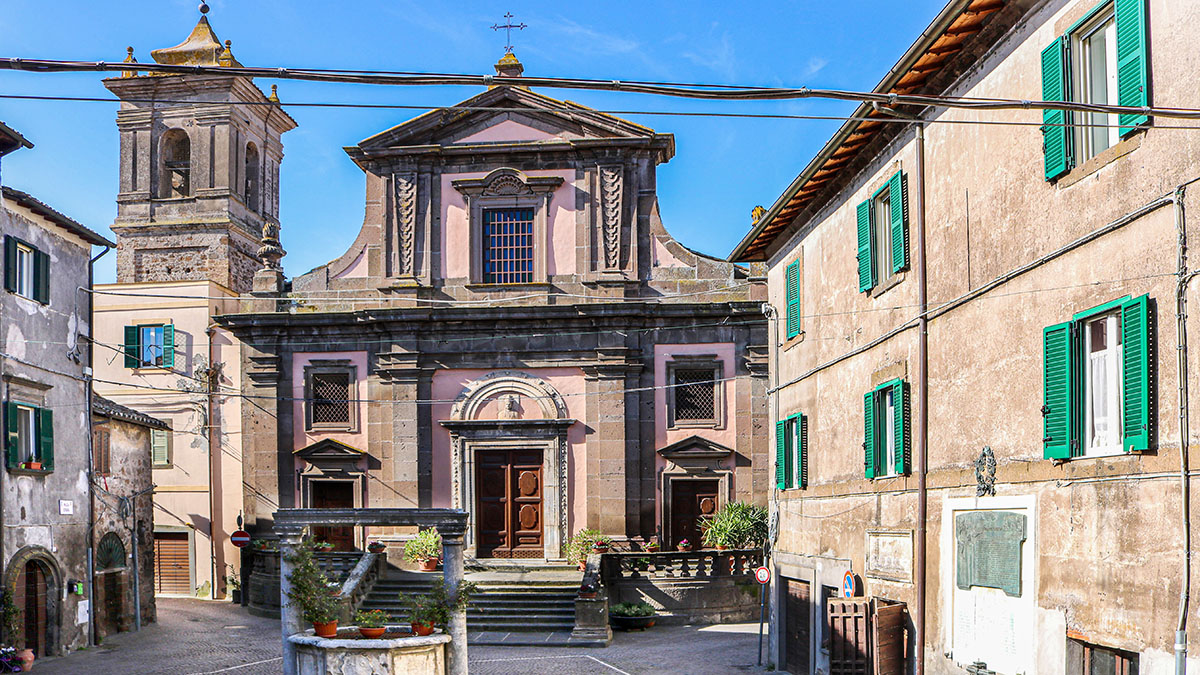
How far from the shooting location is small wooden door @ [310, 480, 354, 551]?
107 feet

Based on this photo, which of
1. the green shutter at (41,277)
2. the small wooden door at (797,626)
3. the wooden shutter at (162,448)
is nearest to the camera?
the small wooden door at (797,626)

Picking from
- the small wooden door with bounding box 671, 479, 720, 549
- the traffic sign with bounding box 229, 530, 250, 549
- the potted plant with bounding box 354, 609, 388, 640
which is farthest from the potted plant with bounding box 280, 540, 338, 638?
the small wooden door with bounding box 671, 479, 720, 549

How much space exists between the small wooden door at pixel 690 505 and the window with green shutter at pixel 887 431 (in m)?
14.2

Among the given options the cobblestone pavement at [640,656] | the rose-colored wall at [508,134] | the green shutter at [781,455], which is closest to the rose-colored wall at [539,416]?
the cobblestone pavement at [640,656]

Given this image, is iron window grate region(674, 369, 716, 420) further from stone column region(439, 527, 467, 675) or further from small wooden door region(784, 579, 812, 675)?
stone column region(439, 527, 467, 675)

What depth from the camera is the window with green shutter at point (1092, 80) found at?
10352 millimetres

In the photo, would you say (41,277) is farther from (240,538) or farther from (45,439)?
(240,538)

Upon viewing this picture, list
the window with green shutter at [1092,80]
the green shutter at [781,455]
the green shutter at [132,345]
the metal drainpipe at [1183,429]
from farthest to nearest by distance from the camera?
the green shutter at [132,345] < the green shutter at [781,455] < the window with green shutter at [1092,80] < the metal drainpipe at [1183,429]

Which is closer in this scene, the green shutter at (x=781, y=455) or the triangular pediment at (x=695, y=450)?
the green shutter at (x=781, y=455)

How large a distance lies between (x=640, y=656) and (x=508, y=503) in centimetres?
917

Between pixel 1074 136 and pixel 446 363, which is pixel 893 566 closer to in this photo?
pixel 1074 136

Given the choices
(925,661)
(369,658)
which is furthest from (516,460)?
(925,661)

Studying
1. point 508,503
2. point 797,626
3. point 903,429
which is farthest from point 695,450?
point 903,429

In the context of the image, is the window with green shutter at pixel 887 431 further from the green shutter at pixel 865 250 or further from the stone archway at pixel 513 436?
the stone archway at pixel 513 436
